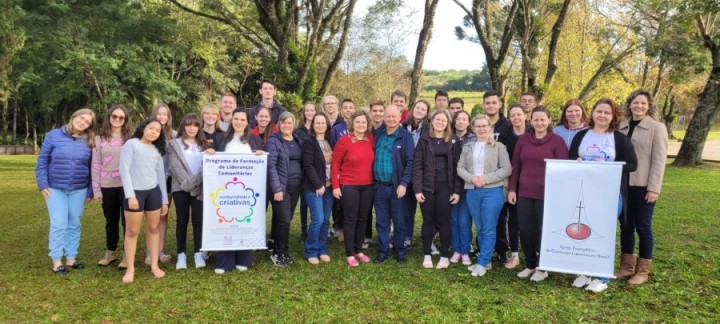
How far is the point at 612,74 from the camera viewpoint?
2741 centimetres

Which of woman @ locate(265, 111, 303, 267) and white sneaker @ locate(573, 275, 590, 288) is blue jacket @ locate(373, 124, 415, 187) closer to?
woman @ locate(265, 111, 303, 267)

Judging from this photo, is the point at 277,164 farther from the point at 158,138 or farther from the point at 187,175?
the point at 158,138

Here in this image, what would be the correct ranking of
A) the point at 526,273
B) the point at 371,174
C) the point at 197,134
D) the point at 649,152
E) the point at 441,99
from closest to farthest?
the point at 649,152 → the point at 526,273 → the point at 197,134 → the point at 371,174 → the point at 441,99

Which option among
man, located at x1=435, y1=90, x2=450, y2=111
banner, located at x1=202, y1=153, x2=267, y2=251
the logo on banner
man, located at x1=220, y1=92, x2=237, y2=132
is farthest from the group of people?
man, located at x1=435, y1=90, x2=450, y2=111

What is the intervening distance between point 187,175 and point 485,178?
3.23m

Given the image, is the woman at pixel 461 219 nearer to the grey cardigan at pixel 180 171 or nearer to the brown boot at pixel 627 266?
the brown boot at pixel 627 266

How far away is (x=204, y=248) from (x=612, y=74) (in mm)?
28578

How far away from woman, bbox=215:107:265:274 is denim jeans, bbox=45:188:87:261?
160cm

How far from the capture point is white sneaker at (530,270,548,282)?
15.7 ft

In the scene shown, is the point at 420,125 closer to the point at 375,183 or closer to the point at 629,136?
the point at 375,183

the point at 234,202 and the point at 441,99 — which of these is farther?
the point at 441,99

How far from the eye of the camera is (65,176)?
16.2 ft

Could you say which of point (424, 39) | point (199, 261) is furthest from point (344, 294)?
point (424, 39)

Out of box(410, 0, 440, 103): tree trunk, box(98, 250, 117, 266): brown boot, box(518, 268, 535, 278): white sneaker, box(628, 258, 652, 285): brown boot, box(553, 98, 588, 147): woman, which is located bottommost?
box(98, 250, 117, 266): brown boot
